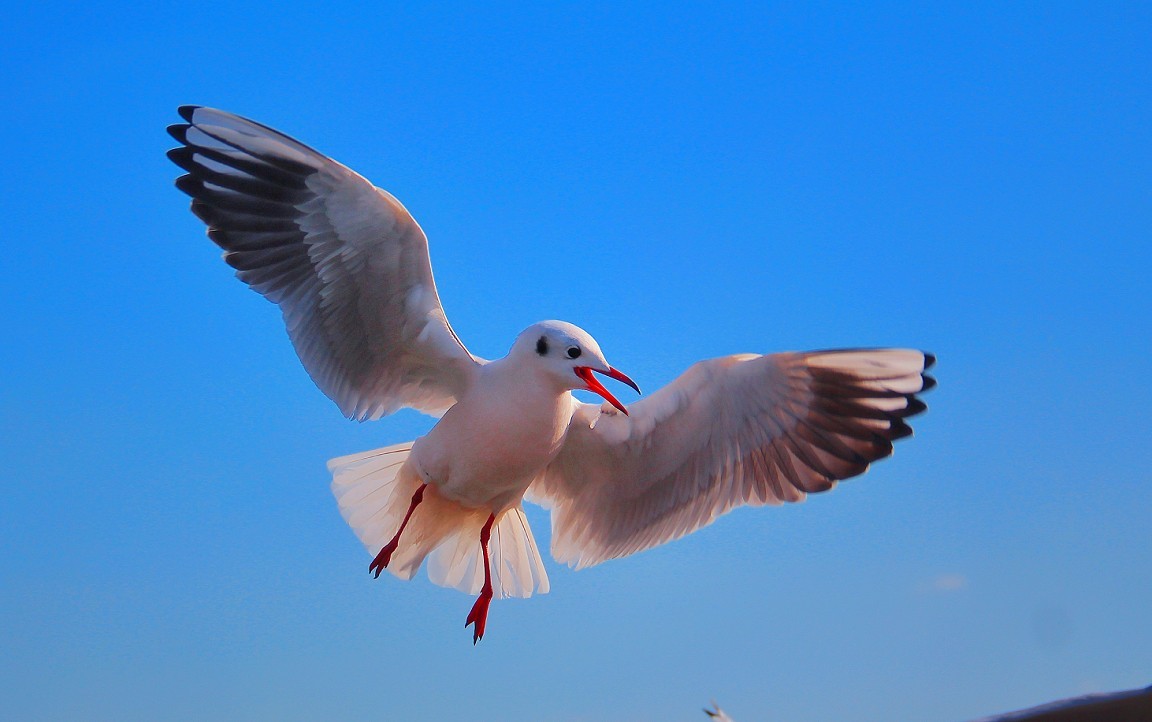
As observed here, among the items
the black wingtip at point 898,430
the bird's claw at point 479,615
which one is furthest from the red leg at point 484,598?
the black wingtip at point 898,430

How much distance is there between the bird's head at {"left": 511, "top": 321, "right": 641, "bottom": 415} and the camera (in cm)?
398

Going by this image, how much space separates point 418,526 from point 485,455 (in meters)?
0.62

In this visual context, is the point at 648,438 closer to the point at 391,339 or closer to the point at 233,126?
the point at 391,339

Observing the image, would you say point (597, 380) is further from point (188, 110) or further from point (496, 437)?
point (188, 110)

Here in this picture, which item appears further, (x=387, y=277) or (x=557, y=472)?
(x=557, y=472)

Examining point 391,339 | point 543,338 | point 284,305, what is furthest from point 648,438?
point 284,305

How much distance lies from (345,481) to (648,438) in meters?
1.34

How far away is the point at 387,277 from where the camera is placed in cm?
417

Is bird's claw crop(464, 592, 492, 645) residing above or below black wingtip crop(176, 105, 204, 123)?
below

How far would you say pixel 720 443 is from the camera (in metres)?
4.45

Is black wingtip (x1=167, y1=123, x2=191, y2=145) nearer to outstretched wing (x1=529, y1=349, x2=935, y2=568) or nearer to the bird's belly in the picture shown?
the bird's belly

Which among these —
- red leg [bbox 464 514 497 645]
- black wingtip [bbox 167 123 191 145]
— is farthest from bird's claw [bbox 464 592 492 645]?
black wingtip [bbox 167 123 191 145]

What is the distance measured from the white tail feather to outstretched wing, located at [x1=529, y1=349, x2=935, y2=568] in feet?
0.92

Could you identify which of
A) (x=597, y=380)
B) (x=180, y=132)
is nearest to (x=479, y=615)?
(x=597, y=380)
